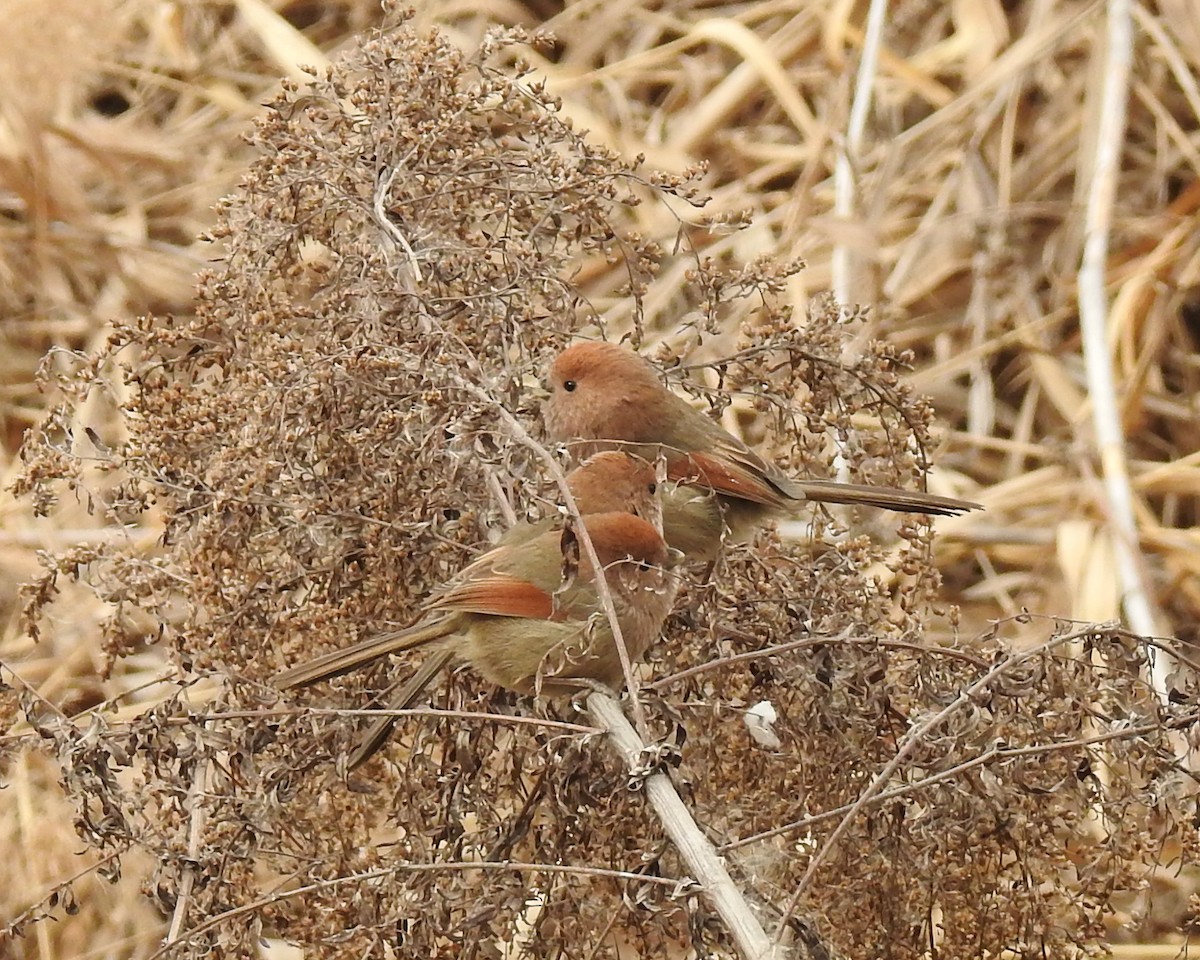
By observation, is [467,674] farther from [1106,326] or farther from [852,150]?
[852,150]

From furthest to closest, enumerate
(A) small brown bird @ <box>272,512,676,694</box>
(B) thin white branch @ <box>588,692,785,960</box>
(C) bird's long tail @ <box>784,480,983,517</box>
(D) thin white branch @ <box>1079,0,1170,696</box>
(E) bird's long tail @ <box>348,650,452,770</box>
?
(D) thin white branch @ <box>1079,0,1170,696</box>, (C) bird's long tail @ <box>784,480,983,517</box>, (A) small brown bird @ <box>272,512,676,694</box>, (E) bird's long tail @ <box>348,650,452,770</box>, (B) thin white branch @ <box>588,692,785,960</box>

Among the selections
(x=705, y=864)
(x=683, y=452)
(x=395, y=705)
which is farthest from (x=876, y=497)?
(x=705, y=864)

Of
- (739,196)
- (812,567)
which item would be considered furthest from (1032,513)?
(812,567)

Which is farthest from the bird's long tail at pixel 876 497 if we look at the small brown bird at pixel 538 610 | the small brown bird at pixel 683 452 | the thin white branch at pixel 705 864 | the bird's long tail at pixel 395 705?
the thin white branch at pixel 705 864

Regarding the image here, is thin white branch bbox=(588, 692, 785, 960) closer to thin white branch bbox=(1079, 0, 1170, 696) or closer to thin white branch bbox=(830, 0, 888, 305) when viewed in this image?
thin white branch bbox=(1079, 0, 1170, 696)

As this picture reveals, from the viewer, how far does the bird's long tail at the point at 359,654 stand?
248 centimetres

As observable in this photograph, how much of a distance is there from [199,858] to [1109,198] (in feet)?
11.3

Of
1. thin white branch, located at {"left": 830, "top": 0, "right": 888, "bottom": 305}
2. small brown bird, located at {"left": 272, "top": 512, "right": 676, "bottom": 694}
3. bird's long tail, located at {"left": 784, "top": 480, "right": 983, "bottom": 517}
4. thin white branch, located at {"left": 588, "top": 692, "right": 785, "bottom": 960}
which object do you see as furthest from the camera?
thin white branch, located at {"left": 830, "top": 0, "right": 888, "bottom": 305}

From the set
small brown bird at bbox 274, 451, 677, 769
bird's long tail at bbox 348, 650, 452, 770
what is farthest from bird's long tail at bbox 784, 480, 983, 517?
bird's long tail at bbox 348, 650, 452, 770

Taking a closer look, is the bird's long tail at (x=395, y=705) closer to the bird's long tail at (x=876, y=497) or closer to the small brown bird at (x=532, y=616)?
the small brown bird at (x=532, y=616)

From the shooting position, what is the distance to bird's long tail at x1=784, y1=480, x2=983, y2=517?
303cm

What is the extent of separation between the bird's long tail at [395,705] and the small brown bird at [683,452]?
21.6 inches

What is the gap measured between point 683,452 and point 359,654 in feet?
2.69

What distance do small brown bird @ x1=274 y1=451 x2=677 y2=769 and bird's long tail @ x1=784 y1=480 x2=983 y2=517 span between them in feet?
1.37
